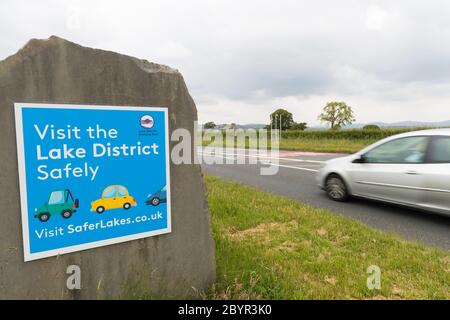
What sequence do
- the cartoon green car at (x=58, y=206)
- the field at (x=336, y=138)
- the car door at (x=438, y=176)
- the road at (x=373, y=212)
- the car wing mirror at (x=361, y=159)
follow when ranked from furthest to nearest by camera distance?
the field at (x=336, y=138), the car wing mirror at (x=361, y=159), the car door at (x=438, y=176), the road at (x=373, y=212), the cartoon green car at (x=58, y=206)

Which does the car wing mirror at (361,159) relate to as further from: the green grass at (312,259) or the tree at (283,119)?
the tree at (283,119)

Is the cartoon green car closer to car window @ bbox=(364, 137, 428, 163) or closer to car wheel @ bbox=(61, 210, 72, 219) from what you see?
car wheel @ bbox=(61, 210, 72, 219)

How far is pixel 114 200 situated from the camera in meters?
2.53

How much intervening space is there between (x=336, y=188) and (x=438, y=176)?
7.40 ft

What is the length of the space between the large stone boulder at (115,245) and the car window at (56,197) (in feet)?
0.65

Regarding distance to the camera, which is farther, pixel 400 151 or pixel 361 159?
pixel 361 159

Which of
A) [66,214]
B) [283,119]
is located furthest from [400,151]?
[283,119]

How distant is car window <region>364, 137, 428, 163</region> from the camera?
5.61m

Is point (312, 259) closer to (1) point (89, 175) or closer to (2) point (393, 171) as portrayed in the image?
(1) point (89, 175)

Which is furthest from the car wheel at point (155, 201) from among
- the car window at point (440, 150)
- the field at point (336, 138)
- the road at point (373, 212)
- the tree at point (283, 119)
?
the tree at point (283, 119)

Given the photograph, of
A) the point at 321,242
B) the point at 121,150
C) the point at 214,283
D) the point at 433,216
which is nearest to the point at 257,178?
the point at 433,216

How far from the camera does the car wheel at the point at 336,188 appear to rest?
Result: 707 centimetres

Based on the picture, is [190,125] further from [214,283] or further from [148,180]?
[214,283]

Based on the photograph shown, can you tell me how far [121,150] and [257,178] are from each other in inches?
323
